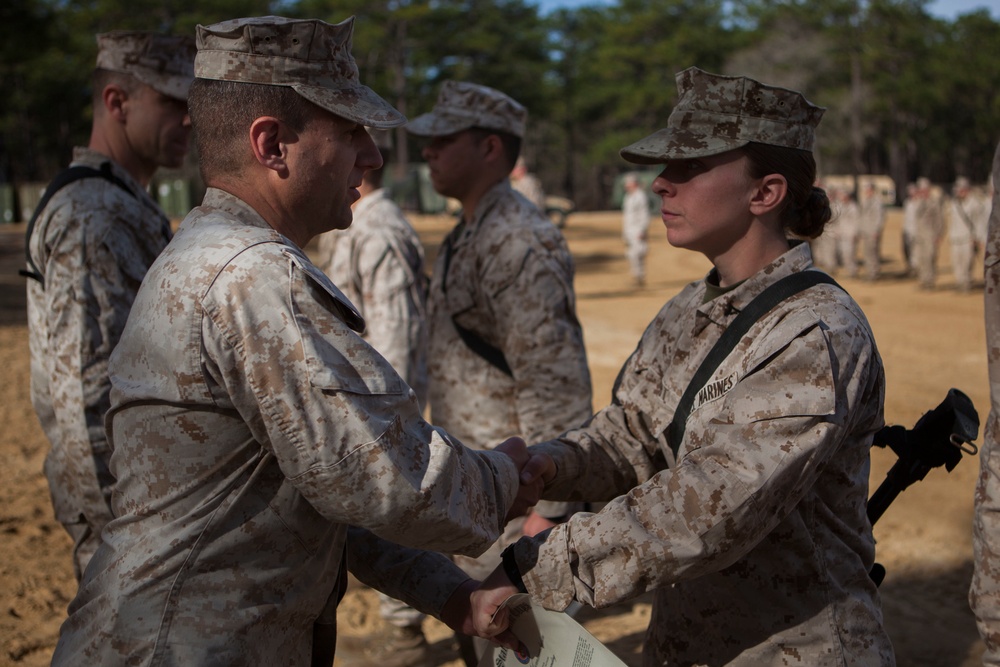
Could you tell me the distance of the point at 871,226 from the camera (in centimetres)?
2261

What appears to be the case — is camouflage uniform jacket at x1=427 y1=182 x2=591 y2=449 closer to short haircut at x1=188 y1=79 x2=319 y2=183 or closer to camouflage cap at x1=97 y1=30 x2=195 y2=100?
camouflage cap at x1=97 y1=30 x2=195 y2=100

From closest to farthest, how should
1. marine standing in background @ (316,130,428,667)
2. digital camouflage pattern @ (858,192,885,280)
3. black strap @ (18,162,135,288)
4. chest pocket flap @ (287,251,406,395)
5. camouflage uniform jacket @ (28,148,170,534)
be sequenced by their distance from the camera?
chest pocket flap @ (287,251,406,395)
camouflage uniform jacket @ (28,148,170,534)
black strap @ (18,162,135,288)
marine standing in background @ (316,130,428,667)
digital camouflage pattern @ (858,192,885,280)

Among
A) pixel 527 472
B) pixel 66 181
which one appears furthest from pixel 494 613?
pixel 66 181

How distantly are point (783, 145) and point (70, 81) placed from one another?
1838 inches

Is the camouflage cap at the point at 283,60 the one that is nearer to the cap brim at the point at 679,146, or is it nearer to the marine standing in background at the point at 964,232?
the cap brim at the point at 679,146

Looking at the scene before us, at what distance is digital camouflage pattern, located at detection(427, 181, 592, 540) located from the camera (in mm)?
4309

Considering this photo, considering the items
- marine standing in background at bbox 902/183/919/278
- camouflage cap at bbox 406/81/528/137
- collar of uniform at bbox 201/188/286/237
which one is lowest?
marine standing in background at bbox 902/183/919/278

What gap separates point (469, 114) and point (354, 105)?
2556 mm

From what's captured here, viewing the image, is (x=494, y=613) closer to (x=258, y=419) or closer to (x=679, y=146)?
(x=258, y=419)

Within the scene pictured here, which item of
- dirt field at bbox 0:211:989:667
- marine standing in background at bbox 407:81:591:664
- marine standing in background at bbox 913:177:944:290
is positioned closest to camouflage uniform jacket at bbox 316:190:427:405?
marine standing in background at bbox 407:81:591:664

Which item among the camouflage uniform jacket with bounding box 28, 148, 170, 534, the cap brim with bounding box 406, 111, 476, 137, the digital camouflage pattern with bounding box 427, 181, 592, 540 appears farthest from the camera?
the cap brim with bounding box 406, 111, 476, 137

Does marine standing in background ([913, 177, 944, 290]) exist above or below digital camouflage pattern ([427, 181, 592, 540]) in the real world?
below

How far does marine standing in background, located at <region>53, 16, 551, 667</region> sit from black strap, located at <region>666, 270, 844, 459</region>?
0.54m

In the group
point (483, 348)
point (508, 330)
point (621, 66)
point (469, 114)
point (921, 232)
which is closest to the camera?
point (508, 330)
